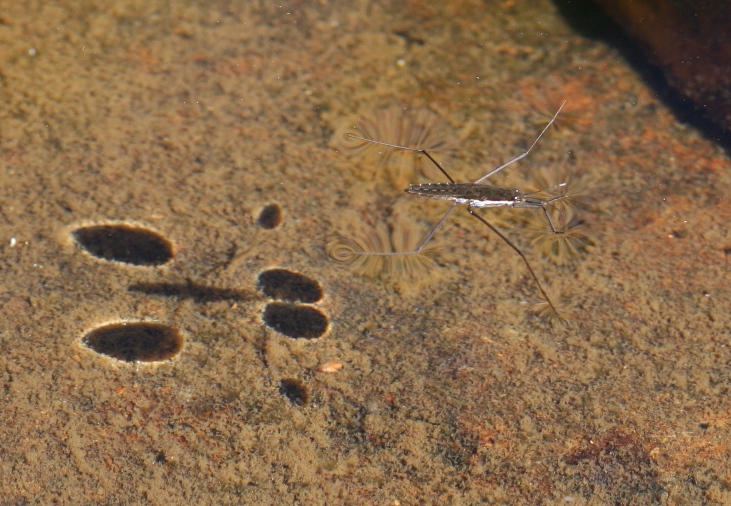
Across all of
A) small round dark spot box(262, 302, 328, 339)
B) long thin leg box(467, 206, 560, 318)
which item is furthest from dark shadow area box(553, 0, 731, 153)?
small round dark spot box(262, 302, 328, 339)

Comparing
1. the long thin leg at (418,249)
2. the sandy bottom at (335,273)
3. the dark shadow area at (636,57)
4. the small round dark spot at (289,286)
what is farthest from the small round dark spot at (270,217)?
the dark shadow area at (636,57)

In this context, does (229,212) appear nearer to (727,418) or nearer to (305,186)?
(305,186)

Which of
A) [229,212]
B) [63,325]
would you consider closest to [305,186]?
[229,212]

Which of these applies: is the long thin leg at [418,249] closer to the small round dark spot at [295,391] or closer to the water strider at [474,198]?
the water strider at [474,198]

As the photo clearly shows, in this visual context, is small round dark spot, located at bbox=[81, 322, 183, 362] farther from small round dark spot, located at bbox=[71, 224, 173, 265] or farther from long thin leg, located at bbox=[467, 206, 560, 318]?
long thin leg, located at bbox=[467, 206, 560, 318]

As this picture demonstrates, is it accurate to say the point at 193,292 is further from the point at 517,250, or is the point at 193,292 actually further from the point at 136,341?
the point at 517,250

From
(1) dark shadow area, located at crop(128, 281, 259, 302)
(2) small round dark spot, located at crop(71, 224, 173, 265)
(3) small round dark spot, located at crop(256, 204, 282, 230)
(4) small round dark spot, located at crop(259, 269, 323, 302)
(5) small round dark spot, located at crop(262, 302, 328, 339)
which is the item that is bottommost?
(5) small round dark spot, located at crop(262, 302, 328, 339)
